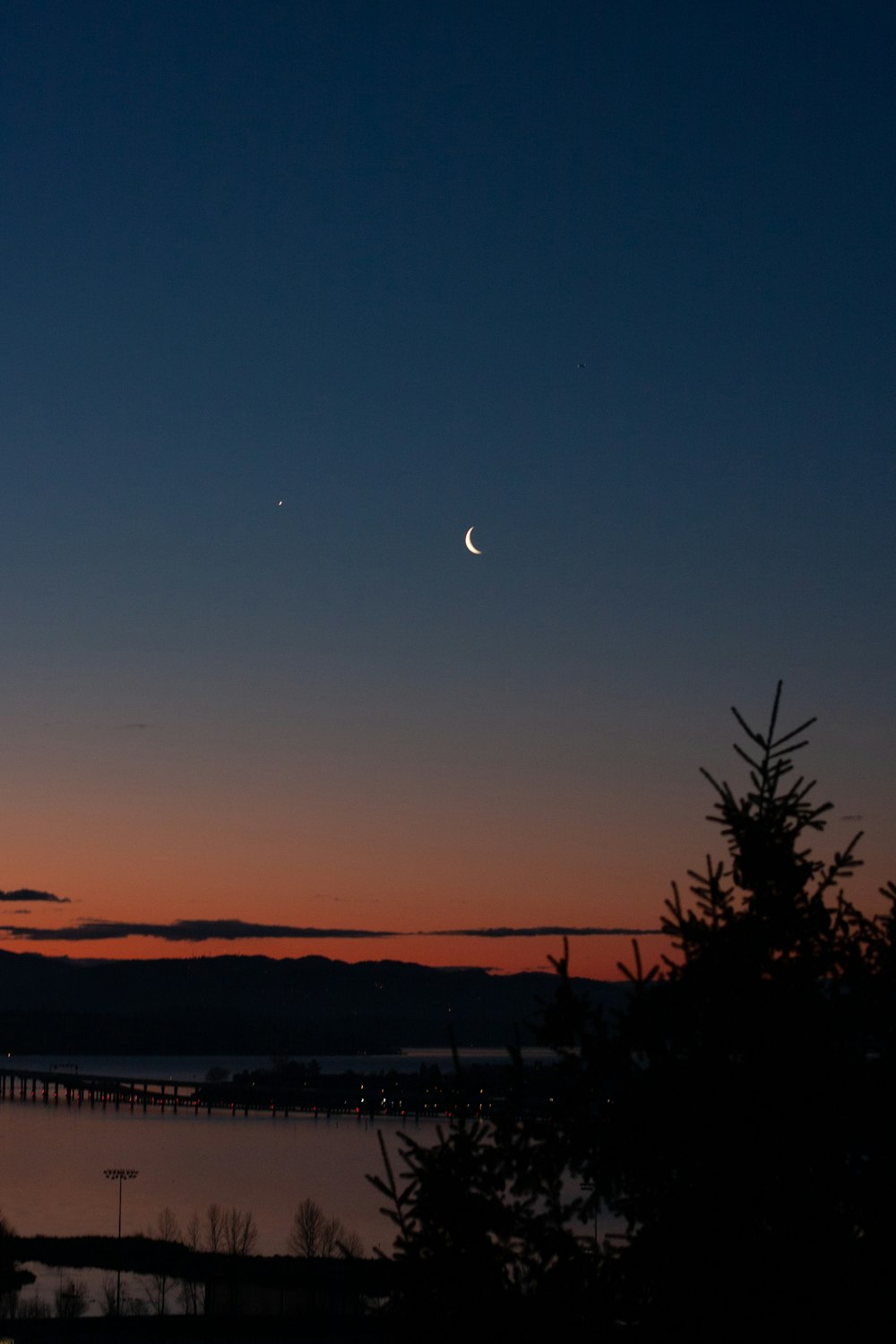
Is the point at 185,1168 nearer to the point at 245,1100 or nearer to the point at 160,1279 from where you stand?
the point at 160,1279

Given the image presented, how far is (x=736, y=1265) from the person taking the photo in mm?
5277

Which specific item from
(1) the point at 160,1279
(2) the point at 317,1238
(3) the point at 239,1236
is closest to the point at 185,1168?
(3) the point at 239,1236

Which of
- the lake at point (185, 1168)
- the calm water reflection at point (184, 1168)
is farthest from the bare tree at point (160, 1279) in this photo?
the calm water reflection at point (184, 1168)

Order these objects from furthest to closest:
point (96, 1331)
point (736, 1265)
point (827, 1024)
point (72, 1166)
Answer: point (72, 1166)
point (96, 1331)
point (827, 1024)
point (736, 1265)

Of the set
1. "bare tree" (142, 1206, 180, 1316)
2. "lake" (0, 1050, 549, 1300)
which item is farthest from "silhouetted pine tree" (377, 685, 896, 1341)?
"lake" (0, 1050, 549, 1300)

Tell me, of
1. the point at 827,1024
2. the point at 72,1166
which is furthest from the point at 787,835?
the point at 72,1166

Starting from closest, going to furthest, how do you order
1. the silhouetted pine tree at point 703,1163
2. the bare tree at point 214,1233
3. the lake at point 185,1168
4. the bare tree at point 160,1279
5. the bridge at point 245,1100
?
the silhouetted pine tree at point 703,1163, the bare tree at point 160,1279, the bare tree at point 214,1233, the lake at point 185,1168, the bridge at point 245,1100

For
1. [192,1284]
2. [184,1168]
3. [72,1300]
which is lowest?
[184,1168]

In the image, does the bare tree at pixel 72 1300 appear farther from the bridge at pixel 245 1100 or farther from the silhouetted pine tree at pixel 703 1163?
the bridge at pixel 245 1100

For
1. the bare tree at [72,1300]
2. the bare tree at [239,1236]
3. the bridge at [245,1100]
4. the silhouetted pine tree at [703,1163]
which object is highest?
the silhouetted pine tree at [703,1163]

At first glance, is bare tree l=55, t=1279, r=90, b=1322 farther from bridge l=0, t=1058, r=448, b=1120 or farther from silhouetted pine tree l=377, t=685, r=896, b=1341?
bridge l=0, t=1058, r=448, b=1120

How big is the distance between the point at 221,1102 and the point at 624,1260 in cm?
15733

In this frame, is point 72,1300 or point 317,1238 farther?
point 317,1238

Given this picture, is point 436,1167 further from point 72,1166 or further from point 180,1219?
point 72,1166
